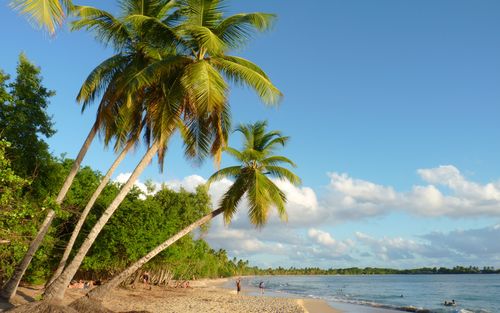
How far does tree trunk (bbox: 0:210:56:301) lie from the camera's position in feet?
42.5

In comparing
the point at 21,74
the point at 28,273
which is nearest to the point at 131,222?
the point at 28,273

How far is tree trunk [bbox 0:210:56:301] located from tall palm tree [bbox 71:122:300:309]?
111 inches

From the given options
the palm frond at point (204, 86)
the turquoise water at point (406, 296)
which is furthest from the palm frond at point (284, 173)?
the turquoise water at point (406, 296)

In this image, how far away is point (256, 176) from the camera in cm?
1556

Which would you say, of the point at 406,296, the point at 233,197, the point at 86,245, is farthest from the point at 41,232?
the point at 406,296

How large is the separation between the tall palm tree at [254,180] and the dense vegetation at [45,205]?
→ 12.8 feet

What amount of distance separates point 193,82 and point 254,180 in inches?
200

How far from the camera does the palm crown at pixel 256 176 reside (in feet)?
49.0

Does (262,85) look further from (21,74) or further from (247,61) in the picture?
(21,74)

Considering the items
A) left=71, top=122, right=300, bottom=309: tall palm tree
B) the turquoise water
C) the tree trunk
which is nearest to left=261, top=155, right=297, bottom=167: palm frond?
left=71, top=122, right=300, bottom=309: tall palm tree

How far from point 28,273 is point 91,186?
509 cm

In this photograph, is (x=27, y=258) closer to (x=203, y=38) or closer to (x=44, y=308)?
(x=44, y=308)

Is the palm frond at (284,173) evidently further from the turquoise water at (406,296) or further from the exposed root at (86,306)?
the turquoise water at (406,296)

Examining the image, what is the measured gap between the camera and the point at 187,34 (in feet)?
42.4
